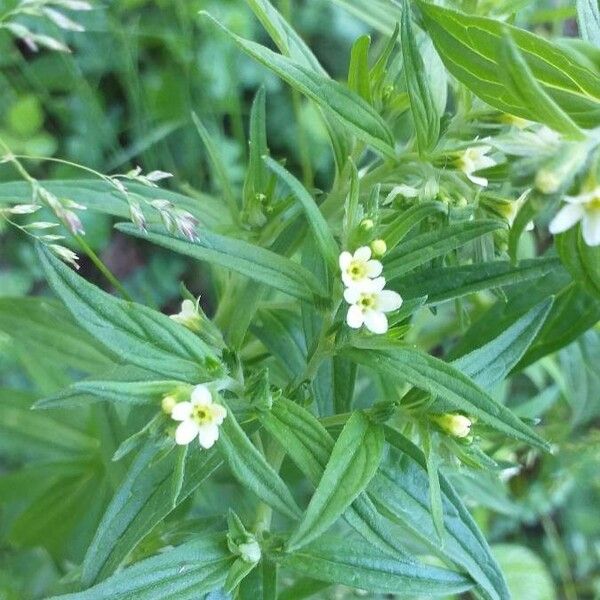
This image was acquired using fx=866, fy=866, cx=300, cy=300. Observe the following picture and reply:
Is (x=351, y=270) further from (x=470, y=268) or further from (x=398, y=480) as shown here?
(x=398, y=480)

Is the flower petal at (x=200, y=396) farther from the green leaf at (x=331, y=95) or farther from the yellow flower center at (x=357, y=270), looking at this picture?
the green leaf at (x=331, y=95)

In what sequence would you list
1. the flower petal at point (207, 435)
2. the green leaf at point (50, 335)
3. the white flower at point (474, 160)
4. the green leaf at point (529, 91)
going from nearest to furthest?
the green leaf at point (529, 91) < the flower petal at point (207, 435) < the white flower at point (474, 160) < the green leaf at point (50, 335)

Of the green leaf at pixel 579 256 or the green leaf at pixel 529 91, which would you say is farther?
the green leaf at pixel 579 256

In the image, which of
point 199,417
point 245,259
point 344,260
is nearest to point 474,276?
point 344,260

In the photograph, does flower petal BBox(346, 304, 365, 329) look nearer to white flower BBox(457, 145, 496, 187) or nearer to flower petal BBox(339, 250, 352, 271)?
flower petal BBox(339, 250, 352, 271)

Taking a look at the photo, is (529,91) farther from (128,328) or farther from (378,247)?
(128,328)

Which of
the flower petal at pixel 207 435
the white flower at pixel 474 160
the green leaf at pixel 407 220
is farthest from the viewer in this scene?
the white flower at pixel 474 160

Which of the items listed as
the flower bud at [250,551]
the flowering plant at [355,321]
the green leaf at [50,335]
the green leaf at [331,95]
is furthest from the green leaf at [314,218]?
the green leaf at [50,335]
